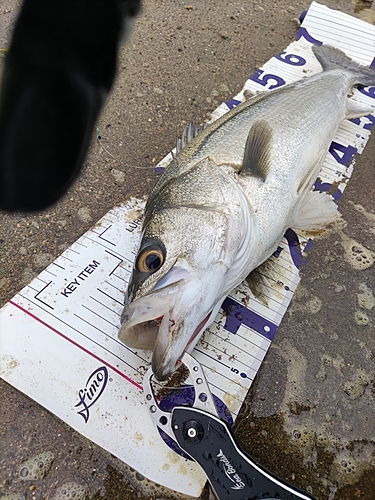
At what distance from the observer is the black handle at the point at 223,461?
53.1 inches

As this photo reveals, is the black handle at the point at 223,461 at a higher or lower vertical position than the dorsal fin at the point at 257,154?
lower

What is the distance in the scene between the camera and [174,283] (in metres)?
1.45

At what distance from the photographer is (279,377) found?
1.82 metres

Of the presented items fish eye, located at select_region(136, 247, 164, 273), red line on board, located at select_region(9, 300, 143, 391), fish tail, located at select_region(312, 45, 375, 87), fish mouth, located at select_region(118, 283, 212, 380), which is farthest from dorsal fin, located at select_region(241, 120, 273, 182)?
fish tail, located at select_region(312, 45, 375, 87)

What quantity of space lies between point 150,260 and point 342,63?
8.67 ft

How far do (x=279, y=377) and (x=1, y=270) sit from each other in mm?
1475

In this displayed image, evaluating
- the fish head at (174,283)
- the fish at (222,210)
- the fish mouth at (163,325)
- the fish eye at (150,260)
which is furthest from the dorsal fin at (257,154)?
the fish mouth at (163,325)

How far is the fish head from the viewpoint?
1.42m

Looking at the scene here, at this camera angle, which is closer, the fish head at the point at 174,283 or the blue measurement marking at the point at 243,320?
the fish head at the point at 174,283

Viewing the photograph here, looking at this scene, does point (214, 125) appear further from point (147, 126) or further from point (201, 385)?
point (201, 385)

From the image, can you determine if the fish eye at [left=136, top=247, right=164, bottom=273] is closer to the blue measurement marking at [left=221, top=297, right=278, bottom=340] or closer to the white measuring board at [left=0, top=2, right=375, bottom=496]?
the white measuring board at [left=0, top=2, right=375, bottom=496]

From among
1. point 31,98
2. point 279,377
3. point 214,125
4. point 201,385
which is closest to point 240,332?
point 279,377

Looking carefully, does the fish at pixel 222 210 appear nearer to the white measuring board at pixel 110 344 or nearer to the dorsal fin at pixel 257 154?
the dorsal fin at pixel 257 154

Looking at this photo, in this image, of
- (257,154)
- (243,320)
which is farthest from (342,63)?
(243,320)
